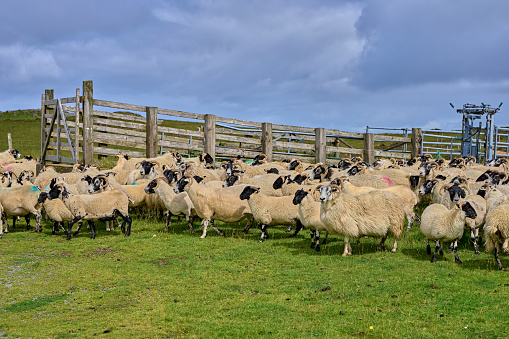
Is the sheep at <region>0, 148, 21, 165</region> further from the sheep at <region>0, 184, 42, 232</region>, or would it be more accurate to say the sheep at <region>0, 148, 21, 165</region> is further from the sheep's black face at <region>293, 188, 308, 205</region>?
the sheep's black face at <region>293, 188, 308, 205</region>

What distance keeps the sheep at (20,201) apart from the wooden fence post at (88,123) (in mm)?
8118

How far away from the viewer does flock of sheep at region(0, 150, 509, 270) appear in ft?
33.0

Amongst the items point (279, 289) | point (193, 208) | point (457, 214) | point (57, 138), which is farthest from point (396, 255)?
point (57, 138)

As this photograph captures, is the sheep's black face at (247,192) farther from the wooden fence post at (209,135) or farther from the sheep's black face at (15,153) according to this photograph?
the sheep's black face at (15,153)

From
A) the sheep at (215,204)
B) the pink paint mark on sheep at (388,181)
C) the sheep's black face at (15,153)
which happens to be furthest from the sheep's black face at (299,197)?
the sheep's black face at (15,153)

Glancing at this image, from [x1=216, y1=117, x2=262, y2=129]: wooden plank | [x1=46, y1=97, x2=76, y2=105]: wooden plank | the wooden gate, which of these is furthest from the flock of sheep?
[x1=216, y1=117, x2=262, y2=129]: wooden plank

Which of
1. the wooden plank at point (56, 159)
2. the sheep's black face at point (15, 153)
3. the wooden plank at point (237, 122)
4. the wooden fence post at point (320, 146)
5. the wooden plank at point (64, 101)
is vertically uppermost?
the wooden plank at point (64, 101)

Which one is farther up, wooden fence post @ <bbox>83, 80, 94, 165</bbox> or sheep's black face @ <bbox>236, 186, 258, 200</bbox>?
wooden fence post @ <bbox>83, 80, 94, 165</bbox>

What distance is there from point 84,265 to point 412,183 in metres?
9.77

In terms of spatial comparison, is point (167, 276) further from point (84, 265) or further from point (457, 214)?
point (457, 214)

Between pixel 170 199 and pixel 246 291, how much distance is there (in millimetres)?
6462

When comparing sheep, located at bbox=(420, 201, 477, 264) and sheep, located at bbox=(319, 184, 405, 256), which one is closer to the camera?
sheep, located at bbox=(420, 201, 477, 264)

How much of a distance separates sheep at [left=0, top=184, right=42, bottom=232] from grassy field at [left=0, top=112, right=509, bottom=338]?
2.11m

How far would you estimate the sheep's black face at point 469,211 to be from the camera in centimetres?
917
